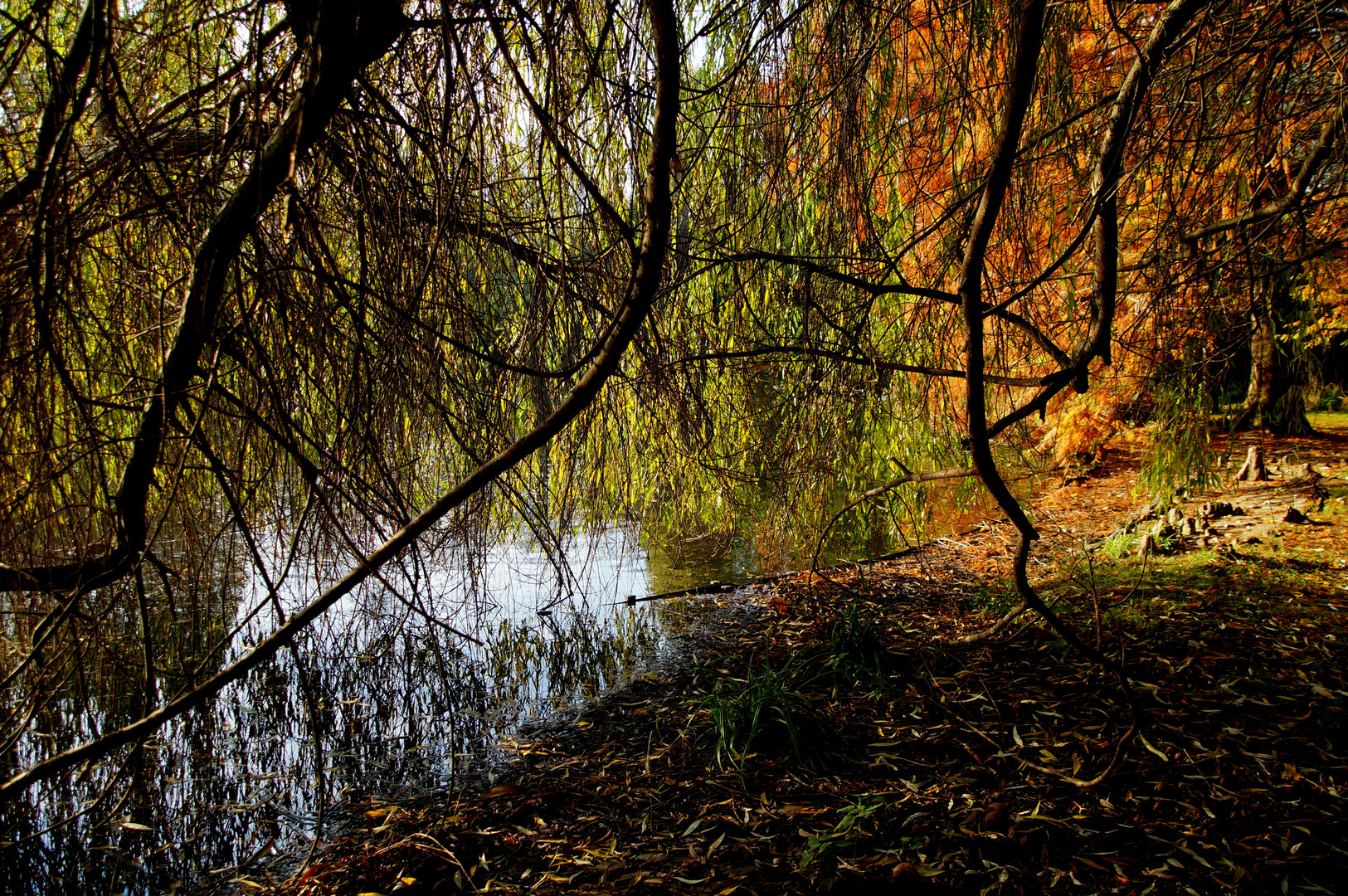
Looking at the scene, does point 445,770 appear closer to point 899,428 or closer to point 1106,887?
point 1106,887

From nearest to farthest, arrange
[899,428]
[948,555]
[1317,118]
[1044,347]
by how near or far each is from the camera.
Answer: [1044,347], [1317,118], [899,428], [948,555]

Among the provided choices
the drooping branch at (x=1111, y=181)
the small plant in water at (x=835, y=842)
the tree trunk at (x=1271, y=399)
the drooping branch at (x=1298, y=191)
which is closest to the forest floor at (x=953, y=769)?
the small plant in water at (x=835, y=842)

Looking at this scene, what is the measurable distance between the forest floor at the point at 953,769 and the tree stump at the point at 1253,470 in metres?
1.71

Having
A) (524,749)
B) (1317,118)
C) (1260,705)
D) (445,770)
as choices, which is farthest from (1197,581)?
(445,770)

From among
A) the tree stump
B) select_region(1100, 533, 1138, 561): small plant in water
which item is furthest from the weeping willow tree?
the tree stump

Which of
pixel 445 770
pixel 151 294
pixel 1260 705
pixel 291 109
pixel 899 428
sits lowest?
pixel 445 770

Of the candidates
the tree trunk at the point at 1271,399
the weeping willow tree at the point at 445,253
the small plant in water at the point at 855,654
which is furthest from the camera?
the tree trunk at the point at 1271,399

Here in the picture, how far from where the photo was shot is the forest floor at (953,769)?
1623 millimetres

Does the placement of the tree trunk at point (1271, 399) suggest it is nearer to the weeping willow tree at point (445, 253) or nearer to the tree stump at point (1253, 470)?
the tree stump at point (1253, 470)

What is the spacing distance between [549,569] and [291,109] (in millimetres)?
3940

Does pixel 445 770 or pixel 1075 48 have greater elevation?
pixel 1075 48

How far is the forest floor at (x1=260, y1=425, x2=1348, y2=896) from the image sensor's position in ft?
5.32

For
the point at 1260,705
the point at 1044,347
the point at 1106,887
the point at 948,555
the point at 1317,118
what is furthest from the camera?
the point at 948,555

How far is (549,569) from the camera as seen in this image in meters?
4.89
